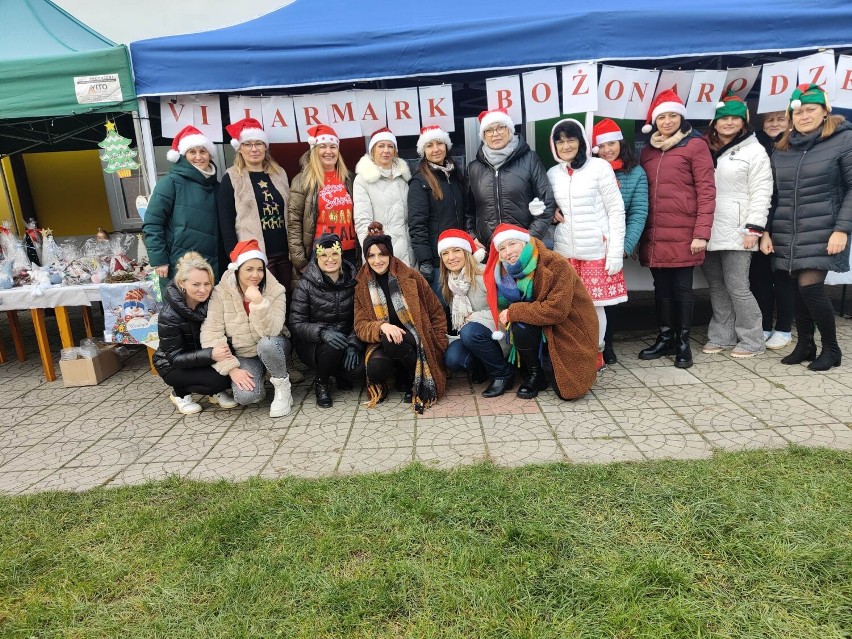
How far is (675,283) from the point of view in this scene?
436 centimetres

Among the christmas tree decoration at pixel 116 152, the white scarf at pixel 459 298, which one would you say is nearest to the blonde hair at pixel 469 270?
the white scarf at pixel 459 298

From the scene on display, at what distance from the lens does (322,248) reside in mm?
3773

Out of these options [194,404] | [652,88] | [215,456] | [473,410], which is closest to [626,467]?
[473,410]

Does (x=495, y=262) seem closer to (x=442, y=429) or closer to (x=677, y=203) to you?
(x=442, y=429)

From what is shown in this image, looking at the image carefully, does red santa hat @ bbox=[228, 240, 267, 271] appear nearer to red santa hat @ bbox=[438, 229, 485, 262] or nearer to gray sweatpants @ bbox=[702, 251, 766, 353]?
red santa hat @ bbox=[438, 229, 485, 262]

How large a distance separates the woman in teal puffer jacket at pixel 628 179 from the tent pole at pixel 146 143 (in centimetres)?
352

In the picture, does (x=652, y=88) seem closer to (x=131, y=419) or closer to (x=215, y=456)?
(x=215, y=456)

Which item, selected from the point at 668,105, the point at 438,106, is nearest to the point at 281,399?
the point at 438,106

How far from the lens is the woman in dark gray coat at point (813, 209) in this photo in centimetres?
378

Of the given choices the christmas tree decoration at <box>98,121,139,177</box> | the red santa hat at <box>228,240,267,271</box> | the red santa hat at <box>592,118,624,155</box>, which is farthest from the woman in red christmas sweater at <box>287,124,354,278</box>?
the red santa hat at <box>592,118,624,155</box>

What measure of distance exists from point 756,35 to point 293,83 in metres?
3.52

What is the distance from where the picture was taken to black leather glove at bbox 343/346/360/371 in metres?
3.93

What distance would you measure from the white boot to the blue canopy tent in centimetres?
229

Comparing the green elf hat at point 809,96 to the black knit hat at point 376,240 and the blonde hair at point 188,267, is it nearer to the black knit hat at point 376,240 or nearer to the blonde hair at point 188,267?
the black knit hat at point 376,240
